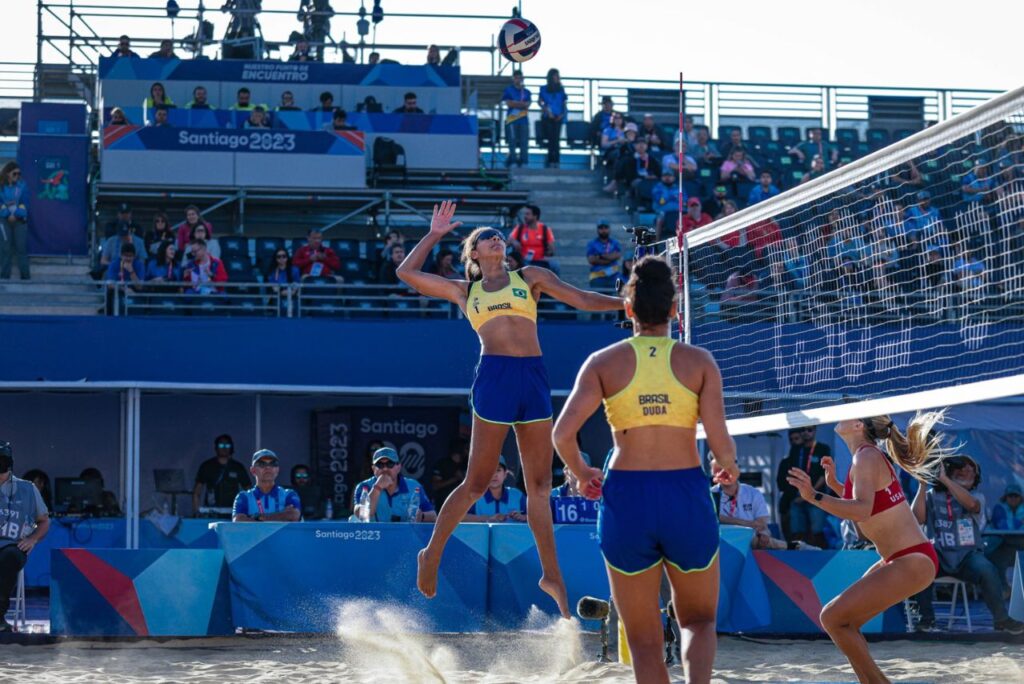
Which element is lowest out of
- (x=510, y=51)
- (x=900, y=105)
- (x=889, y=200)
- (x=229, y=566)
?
(x=229, y=566)

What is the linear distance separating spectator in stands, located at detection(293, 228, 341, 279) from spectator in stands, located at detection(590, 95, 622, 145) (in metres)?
6.10

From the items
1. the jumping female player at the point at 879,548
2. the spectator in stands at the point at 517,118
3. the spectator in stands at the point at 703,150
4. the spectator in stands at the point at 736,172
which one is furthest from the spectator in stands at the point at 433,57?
the jumping female player at the point at 879,548

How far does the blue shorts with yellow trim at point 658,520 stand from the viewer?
5.26m

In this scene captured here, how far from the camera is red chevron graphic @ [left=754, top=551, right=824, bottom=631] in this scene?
11.6 meters

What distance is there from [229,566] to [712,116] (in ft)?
45.4

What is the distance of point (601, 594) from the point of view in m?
11.4

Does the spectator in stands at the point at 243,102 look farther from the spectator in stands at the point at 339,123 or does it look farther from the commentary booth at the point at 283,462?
the commentary booth at the point at 283,462

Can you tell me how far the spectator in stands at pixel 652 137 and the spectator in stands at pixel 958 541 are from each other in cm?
914

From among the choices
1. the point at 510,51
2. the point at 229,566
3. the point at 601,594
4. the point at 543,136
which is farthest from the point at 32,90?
the point at 601,594

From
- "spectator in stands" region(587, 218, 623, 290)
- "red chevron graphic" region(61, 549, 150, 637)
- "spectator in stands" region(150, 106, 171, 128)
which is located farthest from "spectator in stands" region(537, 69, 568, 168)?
"red chevron graphic" region(61, 549, 150, 637)

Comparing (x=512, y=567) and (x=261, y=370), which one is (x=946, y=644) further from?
(x=261, y=370)

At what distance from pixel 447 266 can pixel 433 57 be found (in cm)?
650

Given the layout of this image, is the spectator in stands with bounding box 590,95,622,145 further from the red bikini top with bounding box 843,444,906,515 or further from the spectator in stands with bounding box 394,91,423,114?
the red bikini top with bounding box 843,444,906,515

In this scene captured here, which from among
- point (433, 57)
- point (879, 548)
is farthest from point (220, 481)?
point (879, 548)
